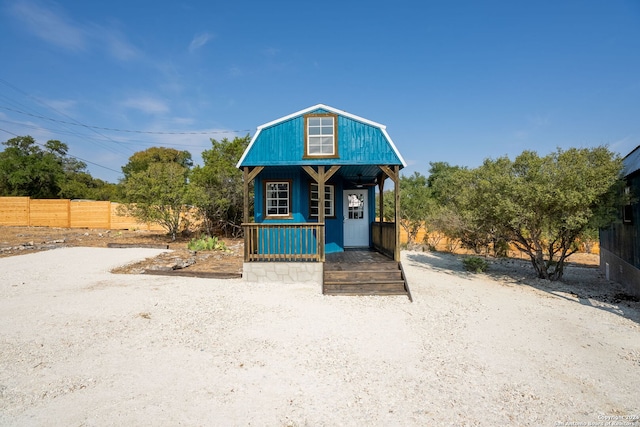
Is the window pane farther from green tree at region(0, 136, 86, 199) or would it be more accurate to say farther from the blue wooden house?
green tree at region(0, 136, 86, 199)

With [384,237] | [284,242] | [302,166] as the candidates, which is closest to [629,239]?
[384,237]

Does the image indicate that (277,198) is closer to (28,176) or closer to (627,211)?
(627,211)

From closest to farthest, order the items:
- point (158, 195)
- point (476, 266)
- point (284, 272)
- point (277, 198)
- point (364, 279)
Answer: point (364, 279) < point (284, 272) < point (277, 198) < point (476, 266) < point (158, 195)

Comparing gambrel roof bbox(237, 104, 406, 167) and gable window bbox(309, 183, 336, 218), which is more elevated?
gambrel roof bbox(237, 104, 406, 167)

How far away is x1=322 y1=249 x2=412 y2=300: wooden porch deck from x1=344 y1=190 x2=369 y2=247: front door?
8.94 feet

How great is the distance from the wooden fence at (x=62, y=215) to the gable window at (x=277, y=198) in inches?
689

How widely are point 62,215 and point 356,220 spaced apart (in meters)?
23.8

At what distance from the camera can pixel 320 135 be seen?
8.45m

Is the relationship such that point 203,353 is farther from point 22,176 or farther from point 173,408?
point 22,176

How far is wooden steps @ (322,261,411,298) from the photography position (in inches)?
286

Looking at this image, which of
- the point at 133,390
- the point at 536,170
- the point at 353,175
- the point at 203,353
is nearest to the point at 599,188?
the point at 536,170

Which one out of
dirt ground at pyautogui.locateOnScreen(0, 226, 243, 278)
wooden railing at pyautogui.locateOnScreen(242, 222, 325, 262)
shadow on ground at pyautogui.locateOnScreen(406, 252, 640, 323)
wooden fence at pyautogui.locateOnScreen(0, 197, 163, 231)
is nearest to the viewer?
shadow on ground at pyautogui.locateOnScreen(406, 252, 640, 323)

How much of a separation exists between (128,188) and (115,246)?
11.7 feet

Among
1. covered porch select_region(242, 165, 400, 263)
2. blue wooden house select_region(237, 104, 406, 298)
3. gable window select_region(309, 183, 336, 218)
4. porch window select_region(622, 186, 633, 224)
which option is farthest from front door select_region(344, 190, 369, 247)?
porch window select_region(622, 186, 633, 224)
